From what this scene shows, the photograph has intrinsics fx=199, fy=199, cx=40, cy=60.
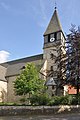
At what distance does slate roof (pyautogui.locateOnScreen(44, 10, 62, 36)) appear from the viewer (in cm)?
4856

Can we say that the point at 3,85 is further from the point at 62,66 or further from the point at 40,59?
the point at 62,66

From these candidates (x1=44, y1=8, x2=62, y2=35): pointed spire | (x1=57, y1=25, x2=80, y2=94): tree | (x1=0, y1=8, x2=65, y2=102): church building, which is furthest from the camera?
(x1=44, y1=8, x2=62, y2=35): pointed spire

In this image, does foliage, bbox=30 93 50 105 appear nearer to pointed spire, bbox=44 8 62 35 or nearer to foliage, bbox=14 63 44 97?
foliage, bbox=14 63 44 97

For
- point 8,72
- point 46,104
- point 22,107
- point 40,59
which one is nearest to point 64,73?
point 46,104

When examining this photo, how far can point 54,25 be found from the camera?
49.7 m

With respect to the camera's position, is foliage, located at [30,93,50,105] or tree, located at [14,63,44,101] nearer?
foliage, located at [30,93,50,105]

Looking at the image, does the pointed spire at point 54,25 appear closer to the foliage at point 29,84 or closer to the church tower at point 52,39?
the church tower at point 52,39

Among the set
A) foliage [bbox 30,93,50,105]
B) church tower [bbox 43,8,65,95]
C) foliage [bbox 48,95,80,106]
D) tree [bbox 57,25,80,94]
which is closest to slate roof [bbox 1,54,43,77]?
church tower [bbox 43,8,65,95]

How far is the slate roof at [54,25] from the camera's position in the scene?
48562mm

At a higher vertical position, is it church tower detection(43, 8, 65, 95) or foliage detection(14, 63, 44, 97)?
church tower detection(43, 8, 65, 95)

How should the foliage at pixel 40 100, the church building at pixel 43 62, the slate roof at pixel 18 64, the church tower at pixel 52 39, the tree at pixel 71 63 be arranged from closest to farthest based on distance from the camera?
the foliage at pixel 40 100 < the tree at pixel 71 63 < the church building at pixel 43 62 < the church tower at pixel 52 39 < the slate roof at pixel 18 64

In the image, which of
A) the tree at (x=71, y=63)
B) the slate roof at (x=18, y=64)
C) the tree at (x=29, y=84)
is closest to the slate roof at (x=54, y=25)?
the slate roof at (x=18, y=64)

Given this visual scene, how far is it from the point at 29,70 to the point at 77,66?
1437cm

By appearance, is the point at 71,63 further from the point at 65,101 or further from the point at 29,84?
the point at 29,84
